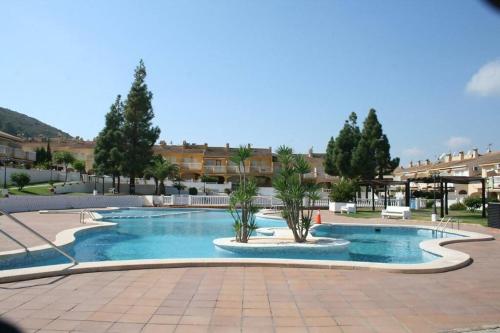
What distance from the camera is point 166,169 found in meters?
44.6

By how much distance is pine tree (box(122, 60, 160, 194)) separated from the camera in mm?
41281

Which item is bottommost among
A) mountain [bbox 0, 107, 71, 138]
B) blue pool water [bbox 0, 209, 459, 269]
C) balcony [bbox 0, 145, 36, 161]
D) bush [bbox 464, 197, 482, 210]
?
blue pool water [bbox 0, 209, 459, 269]

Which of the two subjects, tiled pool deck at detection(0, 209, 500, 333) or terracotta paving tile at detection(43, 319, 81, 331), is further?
tiled pool deck at detection(0, 209, 500, 333)

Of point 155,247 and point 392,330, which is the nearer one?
point 392,330

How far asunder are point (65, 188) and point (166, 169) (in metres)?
9.96

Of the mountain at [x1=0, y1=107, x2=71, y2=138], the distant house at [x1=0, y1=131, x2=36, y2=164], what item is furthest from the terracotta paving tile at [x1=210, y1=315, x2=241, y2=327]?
the mountain at [x1=0, y1=107, x2=71, y2=138]

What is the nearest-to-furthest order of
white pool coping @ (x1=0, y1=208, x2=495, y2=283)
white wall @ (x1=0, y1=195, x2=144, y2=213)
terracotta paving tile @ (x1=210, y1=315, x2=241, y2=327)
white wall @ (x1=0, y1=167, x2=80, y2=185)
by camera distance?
terracotta paving tile @ (x1=210, y1=315, x2=241, y2=327) → white pool coping @ (x1=0, y1=208, x2=495, y2=283) → white wall @ (x1=0, y1=195, x2=144, y2=213) → white wall @ (x1=0, y1=167, x2=80, y2=185)

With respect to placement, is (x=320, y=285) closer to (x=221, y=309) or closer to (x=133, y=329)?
(x=221, y=309)

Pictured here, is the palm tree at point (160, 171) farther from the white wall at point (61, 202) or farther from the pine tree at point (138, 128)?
the white wall at point (61, 202)

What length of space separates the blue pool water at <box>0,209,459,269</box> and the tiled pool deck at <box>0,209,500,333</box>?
3850 millimetres

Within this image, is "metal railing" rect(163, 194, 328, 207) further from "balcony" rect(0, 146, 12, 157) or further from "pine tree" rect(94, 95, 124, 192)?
"balcony" rect(0, 146, 12, 157)

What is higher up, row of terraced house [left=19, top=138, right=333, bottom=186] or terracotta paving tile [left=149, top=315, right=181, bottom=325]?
row of terraced house [left=19, top=138, right=333, bottom=186]

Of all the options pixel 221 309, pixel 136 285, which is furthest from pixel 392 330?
pixel 136 285

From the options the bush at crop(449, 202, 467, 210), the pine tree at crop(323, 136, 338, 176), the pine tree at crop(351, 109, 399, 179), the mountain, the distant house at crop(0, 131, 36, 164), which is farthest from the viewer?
the mountain
